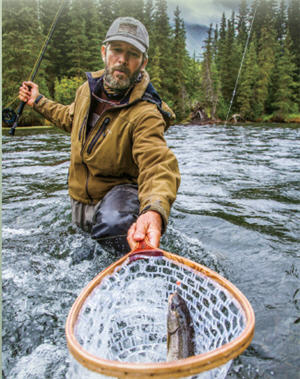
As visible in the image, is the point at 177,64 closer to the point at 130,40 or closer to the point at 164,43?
the point at 164,43

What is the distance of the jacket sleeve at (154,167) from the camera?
2213 millimetres

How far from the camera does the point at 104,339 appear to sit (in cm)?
187

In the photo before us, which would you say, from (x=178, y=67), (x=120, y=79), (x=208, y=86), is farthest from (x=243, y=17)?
(x=120, y=79)

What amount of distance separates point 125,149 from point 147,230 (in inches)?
49.5

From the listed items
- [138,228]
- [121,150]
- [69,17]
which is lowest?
[138,228]

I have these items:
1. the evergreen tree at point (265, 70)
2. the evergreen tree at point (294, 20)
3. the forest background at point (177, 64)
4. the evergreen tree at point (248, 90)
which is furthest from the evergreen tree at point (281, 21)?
the evergreen tree at point (248, 90)

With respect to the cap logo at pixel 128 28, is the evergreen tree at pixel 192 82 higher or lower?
higher

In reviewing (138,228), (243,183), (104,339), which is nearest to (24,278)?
(104,339)

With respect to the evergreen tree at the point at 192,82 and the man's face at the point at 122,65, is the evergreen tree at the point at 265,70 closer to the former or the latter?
the evergreen tree at the point at 192,82

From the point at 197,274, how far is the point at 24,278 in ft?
5.66

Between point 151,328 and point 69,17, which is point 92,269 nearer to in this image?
point 151,328

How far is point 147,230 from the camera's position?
196 centimetres

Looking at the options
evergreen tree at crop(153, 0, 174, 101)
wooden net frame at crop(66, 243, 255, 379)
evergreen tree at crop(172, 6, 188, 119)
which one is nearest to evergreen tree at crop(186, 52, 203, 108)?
evergreen tree at crop(172, 6, 188, 119)

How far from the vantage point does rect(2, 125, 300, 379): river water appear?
1.99 meters
